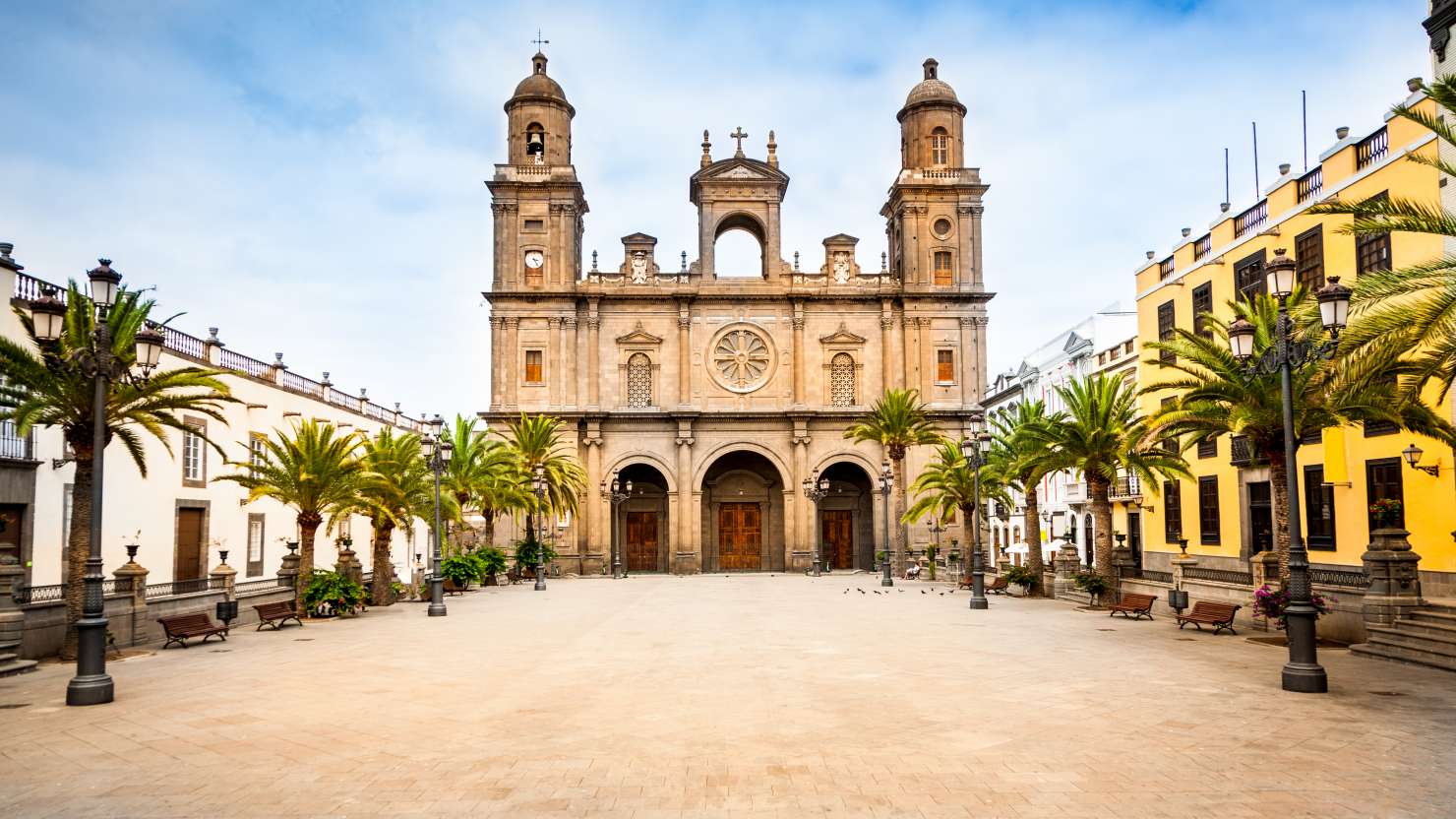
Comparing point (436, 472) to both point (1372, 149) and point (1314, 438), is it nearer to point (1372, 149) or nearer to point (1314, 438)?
point (1314, 438)

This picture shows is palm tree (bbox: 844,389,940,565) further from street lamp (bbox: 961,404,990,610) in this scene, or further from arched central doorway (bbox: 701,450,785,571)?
street lamp (bbox: 961,404,990,610)

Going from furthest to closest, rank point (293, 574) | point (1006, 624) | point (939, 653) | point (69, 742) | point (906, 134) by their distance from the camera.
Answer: point (906, 134), point (293, 574), point (1006, 624), point (939, 653), point (69, 742)

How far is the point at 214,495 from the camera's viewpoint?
3575 cm

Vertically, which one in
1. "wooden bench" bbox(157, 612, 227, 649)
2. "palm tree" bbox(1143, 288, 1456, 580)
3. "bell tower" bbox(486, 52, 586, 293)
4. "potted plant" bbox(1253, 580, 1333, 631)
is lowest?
"wooden bench" bbox(157, 612, 227, 649)

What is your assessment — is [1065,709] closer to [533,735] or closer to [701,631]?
[533,735]

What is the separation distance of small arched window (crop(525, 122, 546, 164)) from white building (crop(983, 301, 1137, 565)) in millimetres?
24965

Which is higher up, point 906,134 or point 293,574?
point 906,134

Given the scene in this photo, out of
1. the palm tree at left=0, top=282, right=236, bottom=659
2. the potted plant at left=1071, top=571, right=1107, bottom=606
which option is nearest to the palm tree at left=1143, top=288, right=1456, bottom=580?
the potted plant at left=1071, top=571, right=1107, bottom=606

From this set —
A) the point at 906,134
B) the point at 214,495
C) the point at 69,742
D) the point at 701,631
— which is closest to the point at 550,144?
the point at 906,134

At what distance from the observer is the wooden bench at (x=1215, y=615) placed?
19938 millimetres

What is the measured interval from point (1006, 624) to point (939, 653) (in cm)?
593

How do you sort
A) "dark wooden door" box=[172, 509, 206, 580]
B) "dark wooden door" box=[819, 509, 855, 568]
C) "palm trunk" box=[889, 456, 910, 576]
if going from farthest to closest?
"dark wooden door" box=[819, 509, 855, 568], "palm trunk" box=[889, 456, 910, 576], "dark wooden door" box=[172, 509, 206, 580]

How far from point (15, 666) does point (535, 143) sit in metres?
38.8

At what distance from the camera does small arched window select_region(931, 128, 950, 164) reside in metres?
51.1
